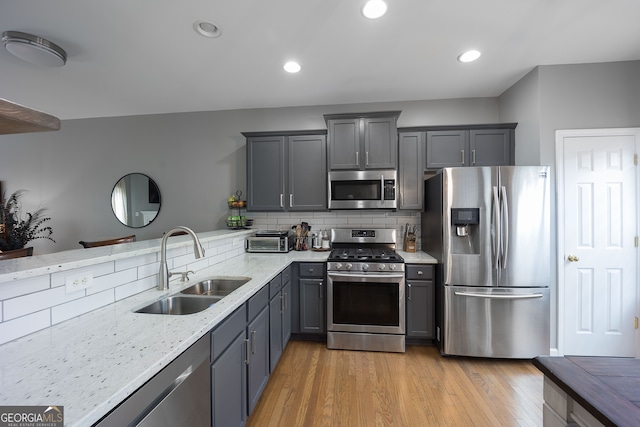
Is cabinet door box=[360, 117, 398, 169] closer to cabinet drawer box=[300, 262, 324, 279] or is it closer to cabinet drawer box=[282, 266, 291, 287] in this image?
cabinet drawer box=[300, 262, 324, 279]

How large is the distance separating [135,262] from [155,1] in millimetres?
1741

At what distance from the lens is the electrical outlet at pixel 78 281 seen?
3.65ft

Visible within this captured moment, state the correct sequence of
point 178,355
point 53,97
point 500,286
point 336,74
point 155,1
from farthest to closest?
point 53,97 < point 336,74 < point 500,286 < point 155,1 < point 178,355

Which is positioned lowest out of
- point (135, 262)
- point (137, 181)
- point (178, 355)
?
point (178, 355)

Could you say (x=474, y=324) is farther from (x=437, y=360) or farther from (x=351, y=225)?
(x=351, y=225)

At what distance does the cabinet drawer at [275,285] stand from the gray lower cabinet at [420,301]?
1320mm

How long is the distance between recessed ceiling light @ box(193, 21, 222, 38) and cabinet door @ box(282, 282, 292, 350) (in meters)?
2.25

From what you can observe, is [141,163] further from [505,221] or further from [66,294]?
[505,221]

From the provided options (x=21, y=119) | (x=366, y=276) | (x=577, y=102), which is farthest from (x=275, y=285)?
(x=577, y=102)

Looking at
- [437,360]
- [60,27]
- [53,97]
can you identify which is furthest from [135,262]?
[53,97]

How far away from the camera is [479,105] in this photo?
315 cm

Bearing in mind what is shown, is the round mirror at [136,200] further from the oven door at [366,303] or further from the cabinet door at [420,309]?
the cabinet door at [420,309]

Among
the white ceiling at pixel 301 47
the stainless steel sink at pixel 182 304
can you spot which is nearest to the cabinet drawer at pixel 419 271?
the stainless steel sink at pixel 182 304

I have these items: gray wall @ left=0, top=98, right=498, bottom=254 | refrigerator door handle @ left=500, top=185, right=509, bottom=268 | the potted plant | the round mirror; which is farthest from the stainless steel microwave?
the potted plant
